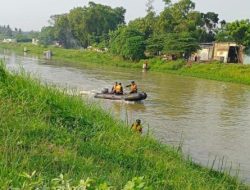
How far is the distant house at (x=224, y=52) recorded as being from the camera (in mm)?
39438

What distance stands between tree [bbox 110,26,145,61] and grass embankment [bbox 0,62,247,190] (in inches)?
1503

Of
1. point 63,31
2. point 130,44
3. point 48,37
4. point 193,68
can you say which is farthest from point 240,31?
point 48,37

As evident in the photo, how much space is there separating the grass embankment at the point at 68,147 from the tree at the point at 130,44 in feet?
125

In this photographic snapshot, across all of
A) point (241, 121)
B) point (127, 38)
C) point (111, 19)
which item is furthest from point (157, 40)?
point (241, 121)

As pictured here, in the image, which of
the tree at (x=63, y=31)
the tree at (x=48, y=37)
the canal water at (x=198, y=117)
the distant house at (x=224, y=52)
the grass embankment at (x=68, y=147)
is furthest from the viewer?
the tree at (x=48, y=37)

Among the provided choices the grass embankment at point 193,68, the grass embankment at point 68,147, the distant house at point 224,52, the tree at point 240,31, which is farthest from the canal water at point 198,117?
the distant house at point 224,52

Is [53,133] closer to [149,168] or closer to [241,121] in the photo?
[149,168]

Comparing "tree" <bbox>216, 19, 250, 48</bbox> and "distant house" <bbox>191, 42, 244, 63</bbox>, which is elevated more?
"tree" <bbox>216, 19, 250, 48</bbox>

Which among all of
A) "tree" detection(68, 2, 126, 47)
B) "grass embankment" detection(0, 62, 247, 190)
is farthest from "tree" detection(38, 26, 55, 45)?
"grass embankment" detection(0, 62, 247, 190)

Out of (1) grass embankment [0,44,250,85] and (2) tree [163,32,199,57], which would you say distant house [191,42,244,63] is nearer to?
(2) tree [163,32,199,57]

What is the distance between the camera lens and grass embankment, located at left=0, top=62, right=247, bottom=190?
4.05 m

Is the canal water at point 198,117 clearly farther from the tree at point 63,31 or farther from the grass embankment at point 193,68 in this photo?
the tree at point 63,31

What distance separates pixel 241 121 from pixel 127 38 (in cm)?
3085

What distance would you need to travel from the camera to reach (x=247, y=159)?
10438mm
